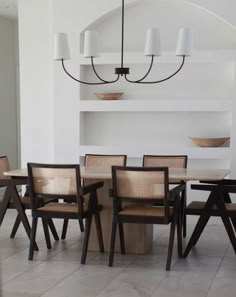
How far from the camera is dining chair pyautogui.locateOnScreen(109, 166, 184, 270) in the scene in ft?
13.3

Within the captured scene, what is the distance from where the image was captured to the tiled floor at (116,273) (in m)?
3.59

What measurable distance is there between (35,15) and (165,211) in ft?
10.9

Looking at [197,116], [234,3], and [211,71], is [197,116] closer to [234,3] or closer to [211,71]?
[211,71]

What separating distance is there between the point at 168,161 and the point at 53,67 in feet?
6.12

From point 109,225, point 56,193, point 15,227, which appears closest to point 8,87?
point 15,227

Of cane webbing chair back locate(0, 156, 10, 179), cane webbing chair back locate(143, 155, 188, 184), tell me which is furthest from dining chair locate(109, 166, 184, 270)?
cane webbing chair back locate(0, 156, 10, 179)

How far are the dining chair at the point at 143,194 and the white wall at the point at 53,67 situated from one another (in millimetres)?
2124

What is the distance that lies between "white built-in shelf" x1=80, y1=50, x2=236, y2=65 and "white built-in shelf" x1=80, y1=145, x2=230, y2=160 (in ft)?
3.26

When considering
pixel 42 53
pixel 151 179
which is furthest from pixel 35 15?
pixel 151 179

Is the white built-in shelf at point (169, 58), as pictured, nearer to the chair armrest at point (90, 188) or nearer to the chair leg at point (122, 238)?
the chair armrest at point (90, 188)

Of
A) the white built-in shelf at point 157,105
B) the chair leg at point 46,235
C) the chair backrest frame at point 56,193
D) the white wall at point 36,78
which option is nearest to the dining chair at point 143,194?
the chair backrest frame at point 56,193

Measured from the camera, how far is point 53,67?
20.2 ft

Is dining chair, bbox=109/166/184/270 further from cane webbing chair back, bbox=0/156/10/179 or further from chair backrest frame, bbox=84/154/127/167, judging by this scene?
cane webbing chair back, bbox=0/156/10/179

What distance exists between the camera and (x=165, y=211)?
13.4 feet
